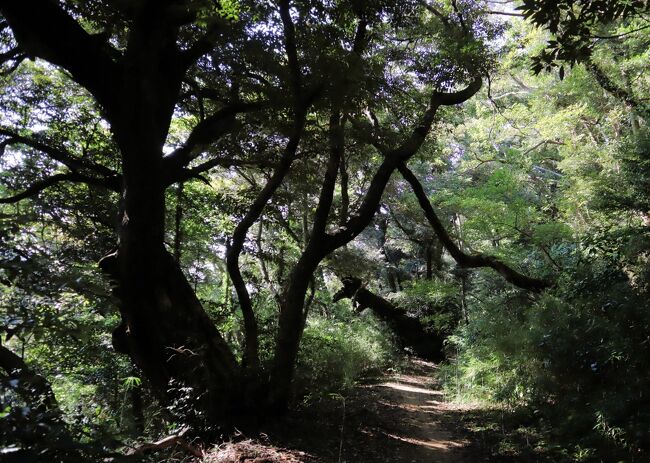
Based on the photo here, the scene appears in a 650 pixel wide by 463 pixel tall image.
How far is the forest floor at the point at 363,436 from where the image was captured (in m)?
5.71

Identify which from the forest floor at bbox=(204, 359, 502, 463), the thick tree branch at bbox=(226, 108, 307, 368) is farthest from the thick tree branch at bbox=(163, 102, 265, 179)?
the forest floor at bbox=(204, 359, 502, 463)

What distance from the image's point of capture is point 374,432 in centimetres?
716

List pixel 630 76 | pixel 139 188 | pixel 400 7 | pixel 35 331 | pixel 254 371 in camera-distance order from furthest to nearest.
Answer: pixel 630 76 → pixel 400 7 → pixel 254 371 → pixel 139 188 → pixel 35 331

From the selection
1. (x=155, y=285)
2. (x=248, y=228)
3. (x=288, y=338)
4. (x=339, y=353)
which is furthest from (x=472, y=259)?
(x=155, y=285)

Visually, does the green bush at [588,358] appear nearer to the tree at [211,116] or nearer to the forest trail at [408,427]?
the forest trail at [408,427]

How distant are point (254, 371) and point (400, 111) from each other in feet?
18.3

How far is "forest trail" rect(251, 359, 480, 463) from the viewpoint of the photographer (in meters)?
6.09

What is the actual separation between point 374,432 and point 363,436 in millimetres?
373

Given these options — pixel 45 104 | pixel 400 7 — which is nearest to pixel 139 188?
pixel 45 104

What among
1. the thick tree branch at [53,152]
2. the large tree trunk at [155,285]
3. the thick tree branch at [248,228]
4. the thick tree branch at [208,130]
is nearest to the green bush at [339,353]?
the thick tree branch at [248,228]

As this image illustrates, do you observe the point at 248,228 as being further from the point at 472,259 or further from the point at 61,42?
the point at 472,259

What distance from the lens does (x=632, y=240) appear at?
596cm

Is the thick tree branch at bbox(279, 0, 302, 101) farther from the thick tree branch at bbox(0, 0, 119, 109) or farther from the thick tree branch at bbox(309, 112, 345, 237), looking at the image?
the thick tree branch at bbox(0, 0, 119, 109)

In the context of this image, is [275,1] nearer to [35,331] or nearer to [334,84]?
[334,84]
